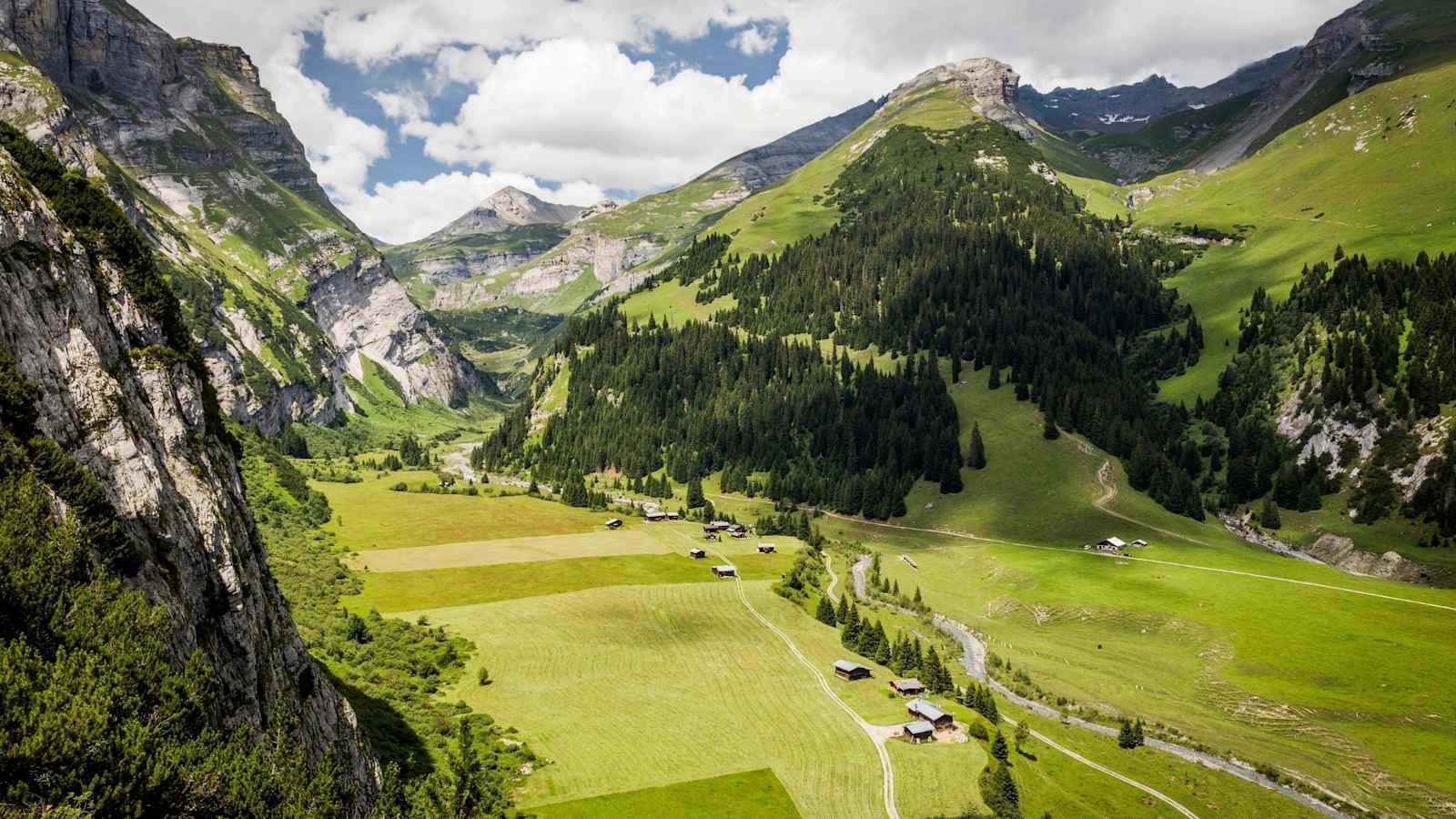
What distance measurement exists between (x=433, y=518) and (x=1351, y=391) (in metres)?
185

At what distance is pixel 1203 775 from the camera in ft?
220

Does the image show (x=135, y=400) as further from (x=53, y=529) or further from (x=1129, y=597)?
(x=1129, y=597)

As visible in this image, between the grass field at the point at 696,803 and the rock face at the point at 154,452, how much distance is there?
16129 millimetres

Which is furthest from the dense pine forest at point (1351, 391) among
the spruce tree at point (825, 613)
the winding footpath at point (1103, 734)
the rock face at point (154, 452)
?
the rock face at point (154, 452)

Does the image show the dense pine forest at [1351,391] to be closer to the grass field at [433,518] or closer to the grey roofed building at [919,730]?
the grey roofed building at [919,730]

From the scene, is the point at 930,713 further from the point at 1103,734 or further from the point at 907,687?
the point at 1103,734

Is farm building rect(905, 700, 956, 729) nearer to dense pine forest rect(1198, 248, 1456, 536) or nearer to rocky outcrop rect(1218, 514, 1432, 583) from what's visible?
rocky outcrop rect(1218, 514, 1432, 583)

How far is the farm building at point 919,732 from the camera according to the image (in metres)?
66.8

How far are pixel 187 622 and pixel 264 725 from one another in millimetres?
6909

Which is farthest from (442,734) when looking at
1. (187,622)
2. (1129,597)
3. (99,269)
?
(1129,597)

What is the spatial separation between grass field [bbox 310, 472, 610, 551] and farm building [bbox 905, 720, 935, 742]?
3578 inches

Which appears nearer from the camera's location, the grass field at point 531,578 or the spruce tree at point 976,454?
the grass field at point 531,578

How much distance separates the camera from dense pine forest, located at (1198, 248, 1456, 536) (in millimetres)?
136750

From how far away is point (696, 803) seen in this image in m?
53.8
